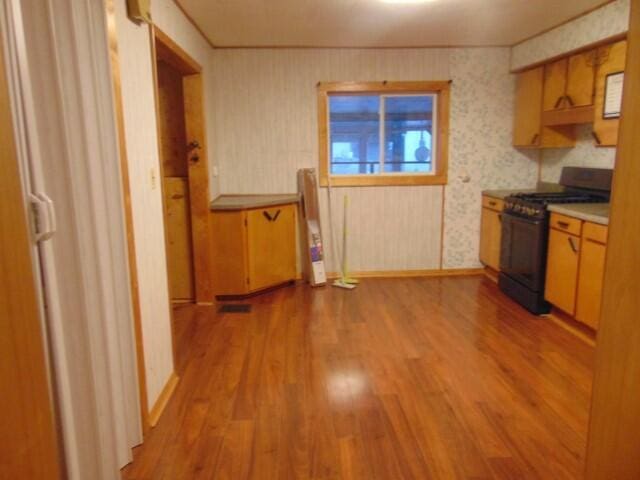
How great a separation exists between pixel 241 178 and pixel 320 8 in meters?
1.96

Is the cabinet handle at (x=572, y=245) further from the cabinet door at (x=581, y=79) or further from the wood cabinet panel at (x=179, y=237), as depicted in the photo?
the wood cabinet panel at (x=179, y=237)

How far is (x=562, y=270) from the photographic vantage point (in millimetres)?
3459

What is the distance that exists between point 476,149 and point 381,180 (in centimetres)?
107

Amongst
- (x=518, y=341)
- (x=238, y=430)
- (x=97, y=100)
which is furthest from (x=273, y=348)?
(x=97, y=100)

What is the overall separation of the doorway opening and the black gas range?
106 inches

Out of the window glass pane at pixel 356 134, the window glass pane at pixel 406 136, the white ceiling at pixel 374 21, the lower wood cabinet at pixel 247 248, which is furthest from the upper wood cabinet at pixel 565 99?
the lower wood cabinet at pixel 247 248

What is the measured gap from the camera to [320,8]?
3.29 meters

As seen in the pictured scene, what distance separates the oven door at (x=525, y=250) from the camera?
3682 mm

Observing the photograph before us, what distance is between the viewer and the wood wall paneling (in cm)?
94

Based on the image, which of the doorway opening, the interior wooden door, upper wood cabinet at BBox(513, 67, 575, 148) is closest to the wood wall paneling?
the interior wooden door

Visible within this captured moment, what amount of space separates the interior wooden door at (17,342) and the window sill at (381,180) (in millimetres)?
4012

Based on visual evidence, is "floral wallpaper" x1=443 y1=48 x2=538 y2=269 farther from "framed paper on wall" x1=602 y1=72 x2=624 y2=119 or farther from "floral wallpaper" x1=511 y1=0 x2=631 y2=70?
"framed paper on wall" x1=602 y1=72 x2=624 y2=119

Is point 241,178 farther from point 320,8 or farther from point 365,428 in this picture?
point 365,428

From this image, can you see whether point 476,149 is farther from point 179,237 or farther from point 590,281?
point 179,237
